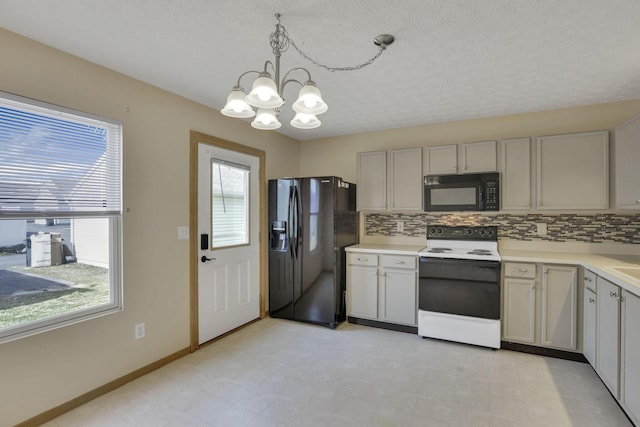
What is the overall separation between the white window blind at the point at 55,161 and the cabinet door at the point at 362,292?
2.40m

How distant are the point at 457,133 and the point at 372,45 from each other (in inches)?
81.0

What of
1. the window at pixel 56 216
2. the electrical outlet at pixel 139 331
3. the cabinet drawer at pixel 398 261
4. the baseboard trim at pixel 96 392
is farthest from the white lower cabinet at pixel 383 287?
the window at pixel 56 216

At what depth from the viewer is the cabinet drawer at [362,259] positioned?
3.51m

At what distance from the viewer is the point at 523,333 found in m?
2.86

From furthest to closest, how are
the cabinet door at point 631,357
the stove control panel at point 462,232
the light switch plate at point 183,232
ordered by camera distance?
the stove control panel at point 462,232
the light switch plate at point 183,232
the cabinet door at point 631,357

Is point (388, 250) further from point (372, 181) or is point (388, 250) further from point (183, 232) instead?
point (183, 232)

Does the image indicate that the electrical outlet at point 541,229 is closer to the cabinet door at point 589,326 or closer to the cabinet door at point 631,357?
the cabinet door at point 589,326

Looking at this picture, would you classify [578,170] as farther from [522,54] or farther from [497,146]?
[522,54]

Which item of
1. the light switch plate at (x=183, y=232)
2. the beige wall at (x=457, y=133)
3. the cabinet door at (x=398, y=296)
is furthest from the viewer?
the cabinet door at (x=398, y=296)

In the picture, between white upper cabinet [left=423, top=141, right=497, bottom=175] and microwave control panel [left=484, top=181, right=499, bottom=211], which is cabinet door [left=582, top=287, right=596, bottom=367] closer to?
microwave control panel [left=484, top=181, right=499, bottom=211]

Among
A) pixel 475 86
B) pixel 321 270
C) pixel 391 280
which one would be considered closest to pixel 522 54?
pixel 475 86

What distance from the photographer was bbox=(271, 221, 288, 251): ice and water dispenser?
12.2ft

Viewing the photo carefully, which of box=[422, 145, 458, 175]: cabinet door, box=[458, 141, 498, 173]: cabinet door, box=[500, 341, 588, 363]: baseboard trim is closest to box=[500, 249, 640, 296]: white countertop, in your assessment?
box=[500, 341, 588, 363]: baseboard trim

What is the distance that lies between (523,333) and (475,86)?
2212mm
